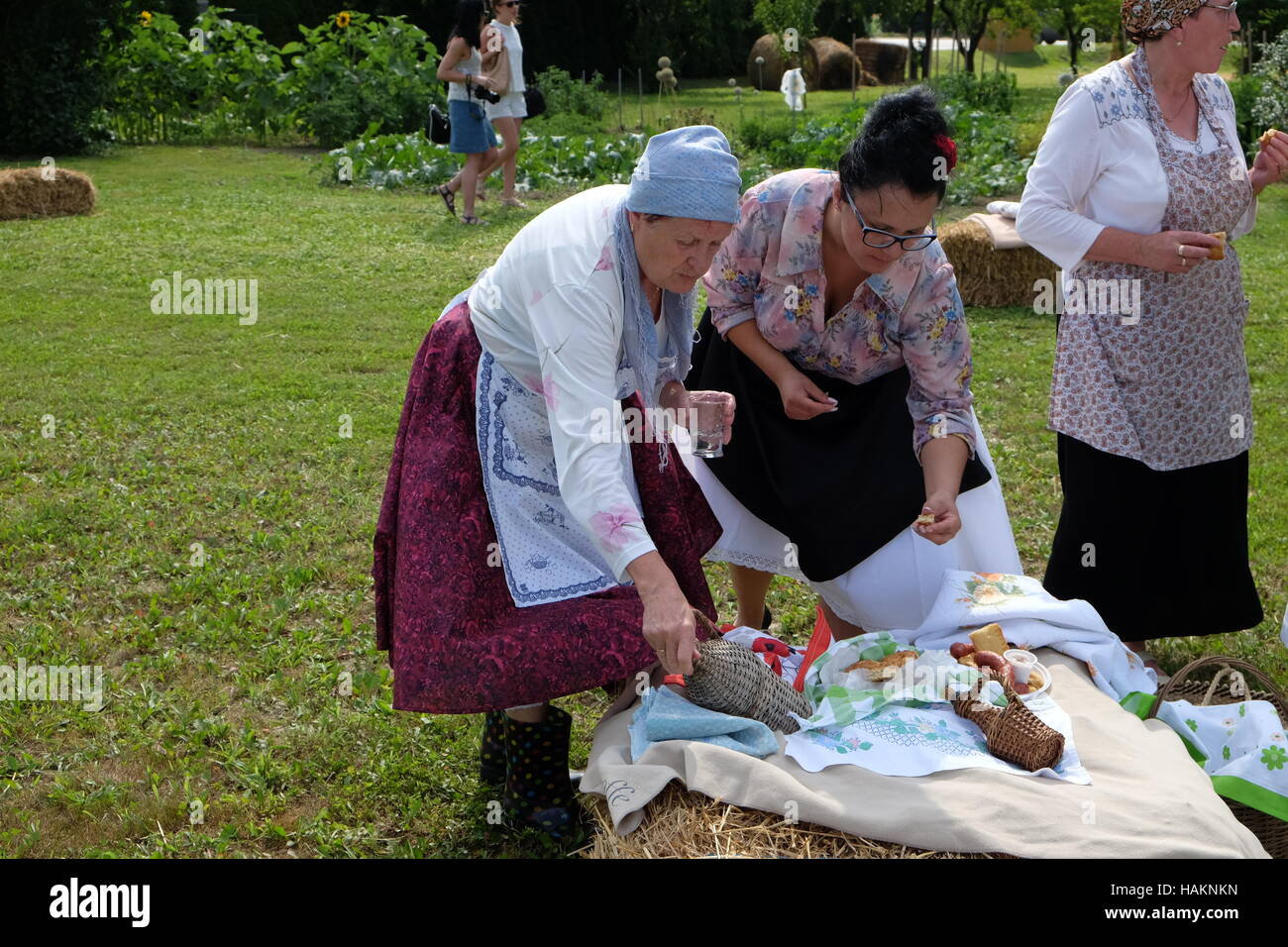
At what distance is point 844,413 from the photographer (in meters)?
3.71

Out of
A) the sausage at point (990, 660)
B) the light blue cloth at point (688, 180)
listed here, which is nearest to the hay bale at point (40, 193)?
the light blue cloth at point (688, 180)

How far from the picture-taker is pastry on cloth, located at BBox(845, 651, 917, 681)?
3.05m

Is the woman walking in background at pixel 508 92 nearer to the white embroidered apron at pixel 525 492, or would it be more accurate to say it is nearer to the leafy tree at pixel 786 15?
the white embroidered apron at pixel 525 492

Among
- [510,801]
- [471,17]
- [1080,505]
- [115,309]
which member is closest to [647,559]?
[510,801]

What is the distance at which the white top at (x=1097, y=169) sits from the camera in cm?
371

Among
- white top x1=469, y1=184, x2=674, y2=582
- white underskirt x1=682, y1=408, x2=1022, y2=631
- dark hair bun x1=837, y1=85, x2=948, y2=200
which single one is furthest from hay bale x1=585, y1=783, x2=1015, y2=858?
dark hair bun x1=837, y1=85, x2=948, y2=200

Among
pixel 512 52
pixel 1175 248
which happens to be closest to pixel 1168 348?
pixel 1175 248

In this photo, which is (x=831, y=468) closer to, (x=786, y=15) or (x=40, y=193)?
(x=40, y=193)

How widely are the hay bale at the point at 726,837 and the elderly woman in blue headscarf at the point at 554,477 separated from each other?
12.3 inches

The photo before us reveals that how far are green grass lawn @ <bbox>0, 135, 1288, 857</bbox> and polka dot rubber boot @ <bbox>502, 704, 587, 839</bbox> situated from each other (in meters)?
0.10

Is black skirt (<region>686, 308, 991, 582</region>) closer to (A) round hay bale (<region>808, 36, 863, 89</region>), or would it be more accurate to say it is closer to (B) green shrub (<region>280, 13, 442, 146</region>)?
(B) green shrub (<region>280, 13, 442, 146</region>)

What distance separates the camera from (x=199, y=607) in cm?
455

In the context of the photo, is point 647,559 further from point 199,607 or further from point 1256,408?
point 1256,408

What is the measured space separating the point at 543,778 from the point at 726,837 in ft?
2.72
